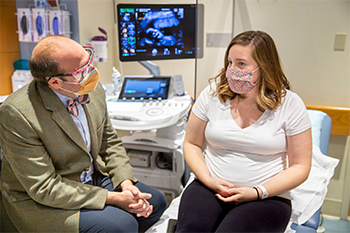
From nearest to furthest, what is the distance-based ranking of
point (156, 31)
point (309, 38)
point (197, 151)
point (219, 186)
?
1. point (219, 186)
2. point (197, 151)
3. point (309, 38)
4. point (156, 31)

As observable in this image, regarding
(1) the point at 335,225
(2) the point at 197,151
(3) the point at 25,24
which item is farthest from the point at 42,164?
(1) the point at 335,225

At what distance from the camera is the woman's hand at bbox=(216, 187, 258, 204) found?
123 cm

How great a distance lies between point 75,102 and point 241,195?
808 mm

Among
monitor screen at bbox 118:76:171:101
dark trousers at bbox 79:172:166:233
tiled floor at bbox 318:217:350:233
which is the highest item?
monitor screen at bbox 118:76:171:101

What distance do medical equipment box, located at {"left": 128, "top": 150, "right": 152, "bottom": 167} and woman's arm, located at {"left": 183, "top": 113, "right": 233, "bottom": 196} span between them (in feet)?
2.04

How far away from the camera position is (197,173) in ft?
4.58

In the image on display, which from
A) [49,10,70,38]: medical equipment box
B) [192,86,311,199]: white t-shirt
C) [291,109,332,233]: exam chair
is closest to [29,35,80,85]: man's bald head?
[192,86,311,199]: white t-shirt

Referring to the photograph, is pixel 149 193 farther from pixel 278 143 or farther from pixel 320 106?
pixel 320 106

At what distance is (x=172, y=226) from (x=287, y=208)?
1.65 feet

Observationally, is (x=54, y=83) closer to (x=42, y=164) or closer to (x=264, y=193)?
(x=42, y=164)

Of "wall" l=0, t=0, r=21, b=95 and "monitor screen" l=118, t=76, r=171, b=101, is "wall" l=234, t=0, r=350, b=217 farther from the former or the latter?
"wall" l=0, t=0, r=21, b=95

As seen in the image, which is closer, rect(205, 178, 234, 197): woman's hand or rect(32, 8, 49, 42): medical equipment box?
rect(205, 178, 234, 197): woman's hand

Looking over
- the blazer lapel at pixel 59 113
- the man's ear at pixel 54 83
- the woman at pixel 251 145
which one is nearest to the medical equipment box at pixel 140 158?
the woman at pixel 251 145

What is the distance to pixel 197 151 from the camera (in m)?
1.48
